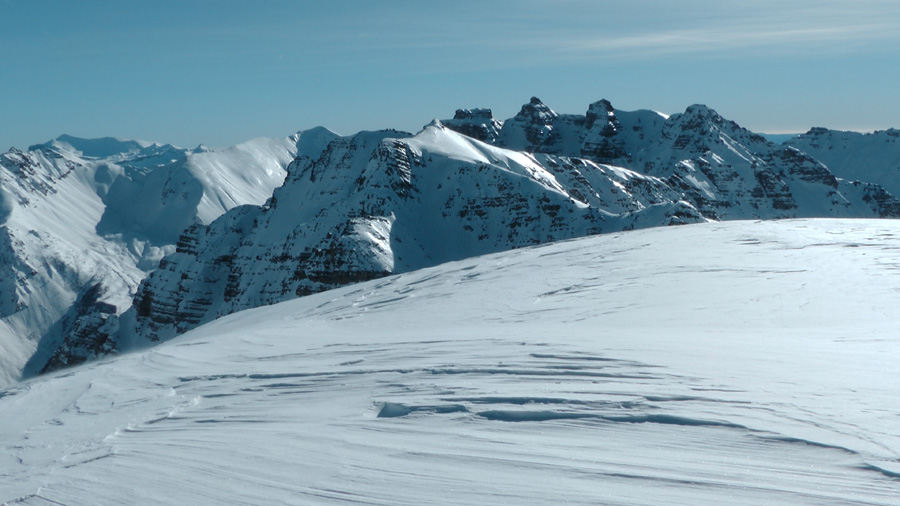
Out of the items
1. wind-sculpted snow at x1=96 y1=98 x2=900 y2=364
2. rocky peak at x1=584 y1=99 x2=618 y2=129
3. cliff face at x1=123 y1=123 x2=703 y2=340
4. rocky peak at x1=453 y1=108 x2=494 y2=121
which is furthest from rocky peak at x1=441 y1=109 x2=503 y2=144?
cliff face at x1=123 y1=123 x2=703 y2=340

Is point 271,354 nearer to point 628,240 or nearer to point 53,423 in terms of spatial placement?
point 53,423

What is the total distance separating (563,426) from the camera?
5.42 meters

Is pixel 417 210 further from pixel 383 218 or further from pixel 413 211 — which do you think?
pixel 383 218

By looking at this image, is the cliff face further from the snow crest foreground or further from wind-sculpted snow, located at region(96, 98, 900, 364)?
the snow crest foreground

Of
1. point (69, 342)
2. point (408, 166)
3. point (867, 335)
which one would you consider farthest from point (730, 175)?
point (867, 335)

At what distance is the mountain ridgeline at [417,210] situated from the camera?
193 ft

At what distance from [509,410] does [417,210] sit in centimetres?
5917

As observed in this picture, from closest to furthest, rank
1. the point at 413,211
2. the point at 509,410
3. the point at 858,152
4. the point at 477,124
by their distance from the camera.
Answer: the point at 509,410 < the point at 413,211 < the point at 477,124 < the point at 858,152

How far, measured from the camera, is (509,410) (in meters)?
5.71

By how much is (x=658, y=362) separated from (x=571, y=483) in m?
2.75

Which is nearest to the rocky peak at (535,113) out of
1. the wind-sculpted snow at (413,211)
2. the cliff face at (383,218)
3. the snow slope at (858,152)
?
the wind-sculpted snow at (413,211)

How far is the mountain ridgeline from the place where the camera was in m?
58.8

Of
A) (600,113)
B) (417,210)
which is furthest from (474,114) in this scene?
(417,210)

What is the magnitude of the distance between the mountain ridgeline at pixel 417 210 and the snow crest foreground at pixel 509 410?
43.4 m
